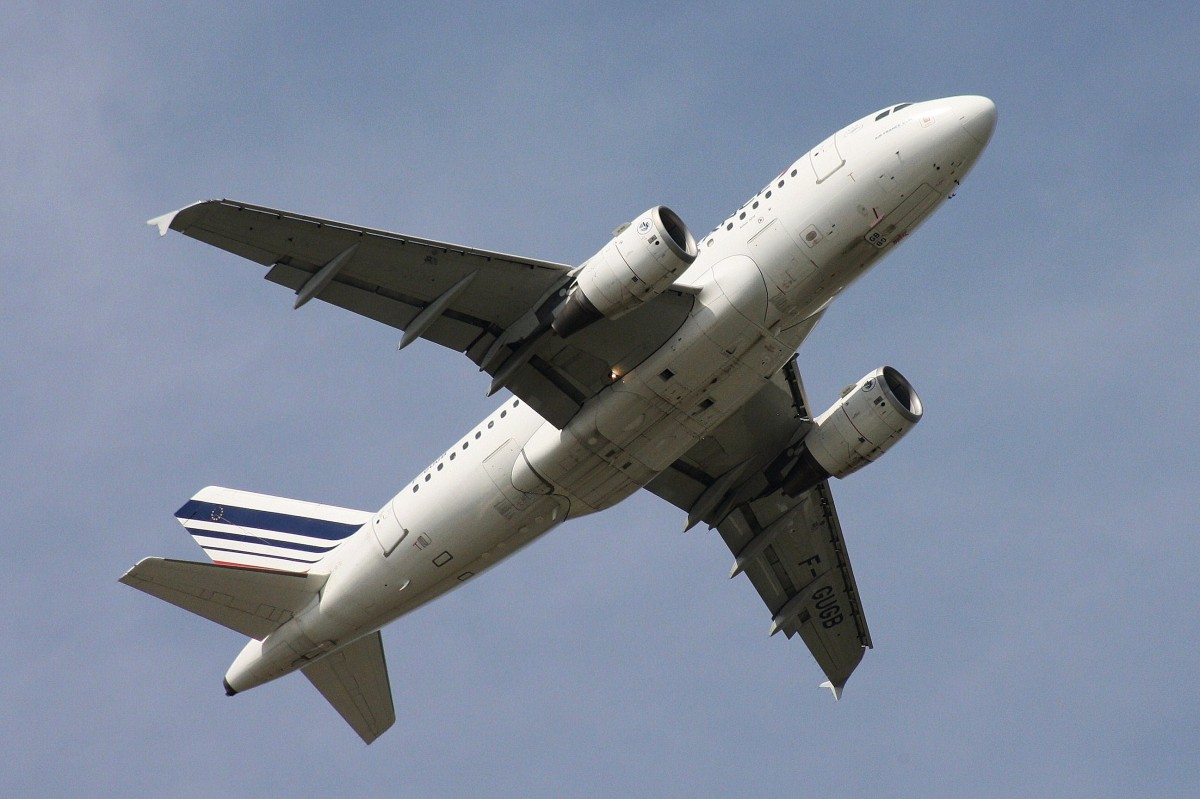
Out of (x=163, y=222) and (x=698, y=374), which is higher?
(x=163, y=222)

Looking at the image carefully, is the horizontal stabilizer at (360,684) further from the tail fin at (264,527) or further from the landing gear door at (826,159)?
the landing gear door at (826,159)

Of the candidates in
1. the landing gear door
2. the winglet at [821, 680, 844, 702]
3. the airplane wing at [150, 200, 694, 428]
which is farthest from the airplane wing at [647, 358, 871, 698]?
the landing gear door

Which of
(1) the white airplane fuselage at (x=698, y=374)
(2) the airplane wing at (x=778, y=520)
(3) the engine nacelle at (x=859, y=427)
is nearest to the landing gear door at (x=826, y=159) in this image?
(1) the white airplane fuselage at (x=698, y=374)

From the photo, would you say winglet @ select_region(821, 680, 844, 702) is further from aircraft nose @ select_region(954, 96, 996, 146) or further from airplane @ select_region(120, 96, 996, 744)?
aircraft nose @ select_region(954, 96, 996, 146)

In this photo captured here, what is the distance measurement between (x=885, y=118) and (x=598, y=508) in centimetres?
1143

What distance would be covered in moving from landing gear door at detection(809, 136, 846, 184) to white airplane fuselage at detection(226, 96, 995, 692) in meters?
0.04

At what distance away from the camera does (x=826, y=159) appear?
34.4 metres

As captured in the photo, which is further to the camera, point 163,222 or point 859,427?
point 859,427

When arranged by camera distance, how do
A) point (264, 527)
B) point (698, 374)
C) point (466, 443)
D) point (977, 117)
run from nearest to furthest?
point (977, 117) → point (698, 374) → point (466, 443) → point (264, 527)

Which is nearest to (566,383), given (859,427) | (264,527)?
(859,427)

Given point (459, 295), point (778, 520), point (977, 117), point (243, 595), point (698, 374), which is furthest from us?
point (778, 520)

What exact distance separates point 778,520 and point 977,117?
13.3 metres

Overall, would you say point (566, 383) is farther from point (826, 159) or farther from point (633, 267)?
point (826, 159)

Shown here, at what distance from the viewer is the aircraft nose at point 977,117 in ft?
111
